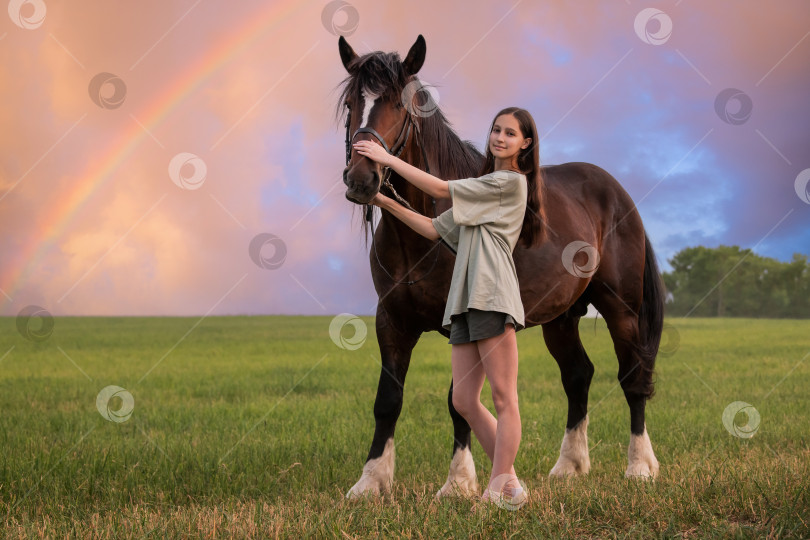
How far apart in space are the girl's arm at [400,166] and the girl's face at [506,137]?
1.29ft

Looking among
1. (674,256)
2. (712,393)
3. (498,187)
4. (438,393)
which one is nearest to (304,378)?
(438,393)

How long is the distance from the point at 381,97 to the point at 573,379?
3447mm

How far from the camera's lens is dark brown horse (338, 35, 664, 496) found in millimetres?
4129

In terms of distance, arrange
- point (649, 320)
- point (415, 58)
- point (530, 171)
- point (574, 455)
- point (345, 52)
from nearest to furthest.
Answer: point (530, 171) → point (415, 58) → point (345, 52) → point (574, 455) → point (649, 320)

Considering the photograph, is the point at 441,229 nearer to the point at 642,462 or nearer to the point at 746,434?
the point at 642,462

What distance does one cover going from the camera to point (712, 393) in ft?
36.0

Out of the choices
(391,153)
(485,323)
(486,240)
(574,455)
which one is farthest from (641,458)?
(391,153)

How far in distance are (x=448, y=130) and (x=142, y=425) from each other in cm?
563

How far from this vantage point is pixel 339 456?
617 cm

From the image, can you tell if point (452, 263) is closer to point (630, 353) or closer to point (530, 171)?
point (530, 171)

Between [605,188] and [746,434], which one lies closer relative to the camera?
[605,188]

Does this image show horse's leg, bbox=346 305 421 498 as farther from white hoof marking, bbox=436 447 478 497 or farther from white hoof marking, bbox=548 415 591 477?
white hoof marking, bbox=548 415 591 477

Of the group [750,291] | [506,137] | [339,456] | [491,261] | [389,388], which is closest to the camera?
[491,261]

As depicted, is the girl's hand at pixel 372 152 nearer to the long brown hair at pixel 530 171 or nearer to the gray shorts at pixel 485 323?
the long brown hair at pixel 530 171
